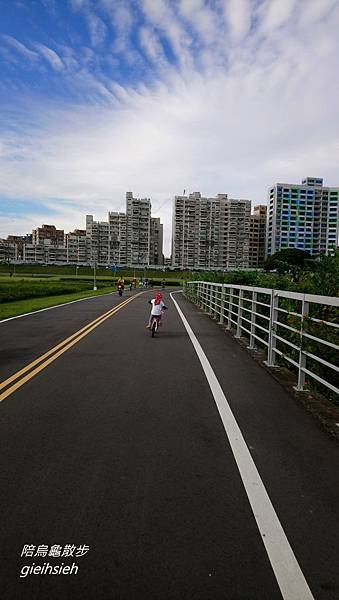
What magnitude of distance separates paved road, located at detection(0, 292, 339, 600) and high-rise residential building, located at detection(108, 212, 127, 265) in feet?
558

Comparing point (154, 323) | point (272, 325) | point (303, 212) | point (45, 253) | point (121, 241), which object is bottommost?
point (154, 323)

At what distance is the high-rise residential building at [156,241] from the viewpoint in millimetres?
181375

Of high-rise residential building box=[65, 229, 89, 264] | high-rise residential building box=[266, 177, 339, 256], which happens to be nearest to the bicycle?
high-rise residential building box=[266, 177, 339, 256]

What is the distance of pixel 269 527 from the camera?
122 inches

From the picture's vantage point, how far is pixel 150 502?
3.41 metres

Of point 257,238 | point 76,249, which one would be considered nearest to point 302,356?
point 257,238

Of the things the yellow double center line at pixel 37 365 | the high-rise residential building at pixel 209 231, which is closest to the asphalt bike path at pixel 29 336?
the yellow double center line at pixel 37 365

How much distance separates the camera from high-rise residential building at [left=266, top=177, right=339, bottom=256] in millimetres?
151125

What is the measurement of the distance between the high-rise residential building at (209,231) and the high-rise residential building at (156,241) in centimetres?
1208

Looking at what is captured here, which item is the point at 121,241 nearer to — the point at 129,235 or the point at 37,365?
the point at 129,235

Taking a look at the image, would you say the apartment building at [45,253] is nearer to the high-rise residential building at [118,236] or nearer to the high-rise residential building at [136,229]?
the high-rise residential building at [118,236]

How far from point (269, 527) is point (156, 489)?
0.95m

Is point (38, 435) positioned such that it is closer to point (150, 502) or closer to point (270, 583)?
point (150, 502)

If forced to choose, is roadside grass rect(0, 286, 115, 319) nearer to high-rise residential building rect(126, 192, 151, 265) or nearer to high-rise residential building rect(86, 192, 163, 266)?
high-rise residential building rect(86, 192, 163, 266)
